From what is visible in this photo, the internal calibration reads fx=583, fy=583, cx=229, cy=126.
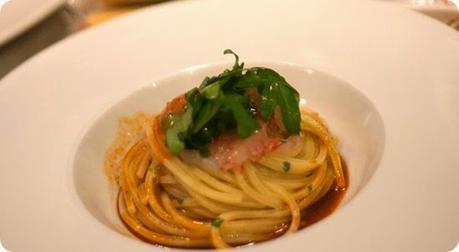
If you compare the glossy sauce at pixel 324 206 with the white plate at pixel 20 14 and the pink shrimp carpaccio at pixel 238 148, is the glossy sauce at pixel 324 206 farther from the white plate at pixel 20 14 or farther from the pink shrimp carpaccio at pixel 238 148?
the white plate at pixel 20 14

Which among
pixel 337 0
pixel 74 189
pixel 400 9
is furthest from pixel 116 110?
pixel 400 9

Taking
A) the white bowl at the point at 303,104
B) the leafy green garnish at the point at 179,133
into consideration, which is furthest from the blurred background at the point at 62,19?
the leafy green garnish at the point at 179,133

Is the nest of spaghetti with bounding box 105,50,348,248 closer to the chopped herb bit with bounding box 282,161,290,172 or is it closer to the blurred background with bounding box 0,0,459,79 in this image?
the chopped herb bit with bounding box 282,161,290,172

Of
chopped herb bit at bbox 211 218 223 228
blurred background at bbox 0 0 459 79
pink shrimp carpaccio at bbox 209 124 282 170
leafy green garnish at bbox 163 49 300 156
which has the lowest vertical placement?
chopped herb bit at bbox 211 218 223 228

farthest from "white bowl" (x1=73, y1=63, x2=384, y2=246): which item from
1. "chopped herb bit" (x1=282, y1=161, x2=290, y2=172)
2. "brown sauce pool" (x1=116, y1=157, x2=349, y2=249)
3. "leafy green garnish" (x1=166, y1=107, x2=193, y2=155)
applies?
"leafy green garnish" (x1=166, y1=107, x2=193, y2=155)

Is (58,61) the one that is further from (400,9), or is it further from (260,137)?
(400,9)

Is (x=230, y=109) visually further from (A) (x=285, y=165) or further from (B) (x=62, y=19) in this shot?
(B) (x=62, y=19)

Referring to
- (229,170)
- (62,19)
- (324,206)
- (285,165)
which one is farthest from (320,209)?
(62,19)
